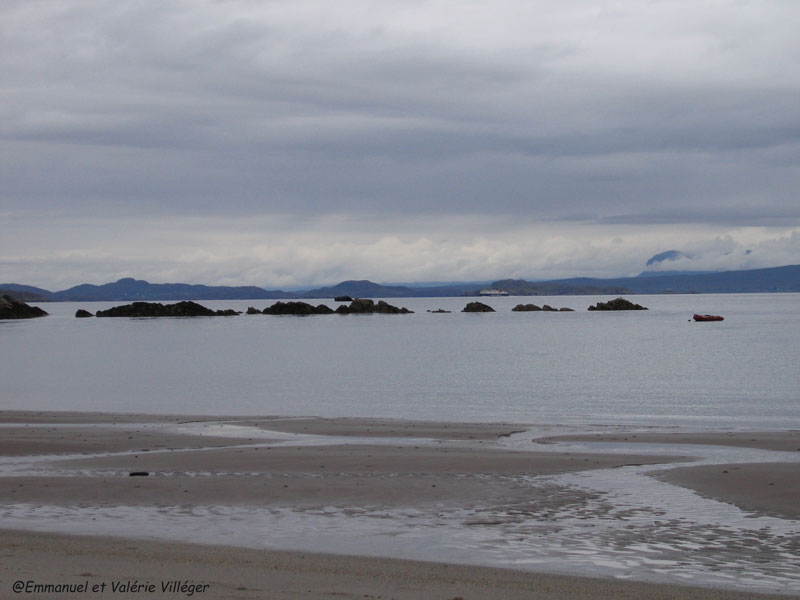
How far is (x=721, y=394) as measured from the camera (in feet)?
139

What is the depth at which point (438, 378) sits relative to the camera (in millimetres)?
54031

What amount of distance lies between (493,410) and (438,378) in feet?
54.3

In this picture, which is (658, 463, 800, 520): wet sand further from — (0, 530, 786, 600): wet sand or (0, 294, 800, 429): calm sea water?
(0, 294, 800, 429): calm sea water

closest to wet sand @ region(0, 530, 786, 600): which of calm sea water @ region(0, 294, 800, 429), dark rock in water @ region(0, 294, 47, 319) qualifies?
calm sea water @ region(0, 294, 800, 429)

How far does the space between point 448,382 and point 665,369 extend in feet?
52.7

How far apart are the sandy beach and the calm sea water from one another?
696 centimetres

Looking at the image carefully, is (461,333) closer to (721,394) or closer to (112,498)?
(721,394)

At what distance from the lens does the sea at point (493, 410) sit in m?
12.5

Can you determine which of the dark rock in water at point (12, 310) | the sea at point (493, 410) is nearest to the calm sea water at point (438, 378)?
the sea at point (493, 410)

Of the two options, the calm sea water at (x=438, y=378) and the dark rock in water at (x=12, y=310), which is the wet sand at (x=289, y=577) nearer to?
the calm sea water at (x=438, y=378)

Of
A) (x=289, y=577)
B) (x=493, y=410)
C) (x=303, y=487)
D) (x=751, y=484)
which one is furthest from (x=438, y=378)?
(x=289, y=577)

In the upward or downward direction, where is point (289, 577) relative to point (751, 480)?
upward

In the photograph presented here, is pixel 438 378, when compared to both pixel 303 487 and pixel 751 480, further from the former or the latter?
pixel 303 487

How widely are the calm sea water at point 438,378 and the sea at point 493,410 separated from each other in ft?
0.75
